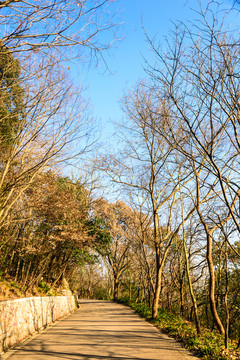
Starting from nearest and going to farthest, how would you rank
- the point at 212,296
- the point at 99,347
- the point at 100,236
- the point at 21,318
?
1. the point at 99,347
2. the point at 21,318
3. the point at 212,296
4. the point at 100,236

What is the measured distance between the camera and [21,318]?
6.79 metres

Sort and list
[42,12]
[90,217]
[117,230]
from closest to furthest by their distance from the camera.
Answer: [42,12] → [90,217] → [117,230]

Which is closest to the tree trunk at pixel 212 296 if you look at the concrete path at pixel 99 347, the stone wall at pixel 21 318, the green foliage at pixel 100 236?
the concrete path at pixel 99 347

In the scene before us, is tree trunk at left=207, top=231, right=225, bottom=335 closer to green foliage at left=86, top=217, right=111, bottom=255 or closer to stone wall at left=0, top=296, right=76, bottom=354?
stone wall at left=0, top=296, right=76, bottom=354

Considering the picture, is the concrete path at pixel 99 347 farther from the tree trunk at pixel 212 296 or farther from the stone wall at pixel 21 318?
the tree trunk at pixel 212 296

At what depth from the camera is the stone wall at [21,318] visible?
564cm

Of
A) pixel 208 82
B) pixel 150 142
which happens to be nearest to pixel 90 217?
pixel 150 142

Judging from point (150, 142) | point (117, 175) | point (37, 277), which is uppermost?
point (150, 142)

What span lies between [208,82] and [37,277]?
1100 centimetres

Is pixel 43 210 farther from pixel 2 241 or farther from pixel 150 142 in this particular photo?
pixel 150 142

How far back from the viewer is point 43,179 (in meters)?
11.7

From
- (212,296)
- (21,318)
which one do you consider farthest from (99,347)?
(212,296)

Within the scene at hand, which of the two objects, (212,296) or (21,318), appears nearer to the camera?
(21,318)

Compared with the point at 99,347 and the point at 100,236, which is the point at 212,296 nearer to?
the point at 99,347
